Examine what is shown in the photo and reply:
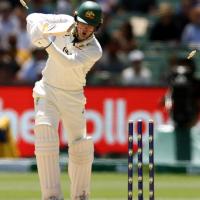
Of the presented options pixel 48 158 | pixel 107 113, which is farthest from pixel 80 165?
pixel 107 113

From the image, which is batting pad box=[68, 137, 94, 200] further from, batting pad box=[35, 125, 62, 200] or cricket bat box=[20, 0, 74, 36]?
cricket bat box=[20, 0, 74, 36]

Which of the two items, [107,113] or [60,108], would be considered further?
[107,113]

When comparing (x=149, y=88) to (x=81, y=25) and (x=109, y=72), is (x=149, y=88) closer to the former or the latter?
(x=109, y=72)

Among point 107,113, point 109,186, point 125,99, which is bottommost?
point 109,186

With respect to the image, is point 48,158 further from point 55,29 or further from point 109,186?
point 109,186

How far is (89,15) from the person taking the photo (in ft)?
22.2

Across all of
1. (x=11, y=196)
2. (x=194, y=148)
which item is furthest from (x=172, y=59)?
(x=11, y=196)

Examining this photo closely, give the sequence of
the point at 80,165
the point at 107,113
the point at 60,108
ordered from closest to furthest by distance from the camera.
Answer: the point at 60,108, the point at 80,165, the point at 107,113

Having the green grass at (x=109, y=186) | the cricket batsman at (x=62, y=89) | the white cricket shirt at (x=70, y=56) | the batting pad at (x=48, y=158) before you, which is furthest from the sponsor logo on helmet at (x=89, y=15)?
the green grass at (x=109, y=186)

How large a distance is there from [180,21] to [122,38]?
3.01 ft

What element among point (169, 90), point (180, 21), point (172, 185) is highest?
point (180, 21)

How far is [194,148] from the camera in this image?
11.4 meters

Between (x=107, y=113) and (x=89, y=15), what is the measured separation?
5230 mm

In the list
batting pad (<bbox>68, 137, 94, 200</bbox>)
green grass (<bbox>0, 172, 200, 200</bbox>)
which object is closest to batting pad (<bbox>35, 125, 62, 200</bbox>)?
batting pad (<bbox>68, 137, 94, 200</bbox>)
